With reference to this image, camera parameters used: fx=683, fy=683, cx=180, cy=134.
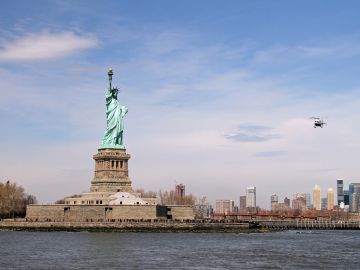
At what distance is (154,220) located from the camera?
94.3 m

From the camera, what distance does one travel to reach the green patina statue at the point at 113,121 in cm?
10081

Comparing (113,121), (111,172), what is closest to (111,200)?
(111,172)

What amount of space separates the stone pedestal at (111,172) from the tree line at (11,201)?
76.5 ft

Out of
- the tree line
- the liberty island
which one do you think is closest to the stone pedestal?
the liberty island

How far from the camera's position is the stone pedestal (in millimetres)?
98125

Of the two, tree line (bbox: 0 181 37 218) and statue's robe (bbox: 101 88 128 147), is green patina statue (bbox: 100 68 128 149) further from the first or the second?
tree line (bbox: 0 181 37 218)

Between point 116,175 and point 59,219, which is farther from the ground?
point 116,175

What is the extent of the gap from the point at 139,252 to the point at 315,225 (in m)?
83.6

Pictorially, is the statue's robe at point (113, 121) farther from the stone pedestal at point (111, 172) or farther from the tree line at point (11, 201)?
the tree line at point (11, 201)

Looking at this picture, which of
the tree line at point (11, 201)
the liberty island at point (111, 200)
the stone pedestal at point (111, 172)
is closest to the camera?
the liberty island at point (111, 200)

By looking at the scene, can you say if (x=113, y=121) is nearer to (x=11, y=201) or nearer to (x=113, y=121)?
(x=113, y=121)

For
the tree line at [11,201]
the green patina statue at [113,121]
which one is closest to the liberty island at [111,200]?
the green patina statue at [113,121]

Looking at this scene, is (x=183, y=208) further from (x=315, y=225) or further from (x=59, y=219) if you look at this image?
(x=315, y=225)

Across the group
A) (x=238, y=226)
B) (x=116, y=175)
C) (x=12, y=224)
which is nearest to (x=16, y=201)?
(x=12, y=224)
